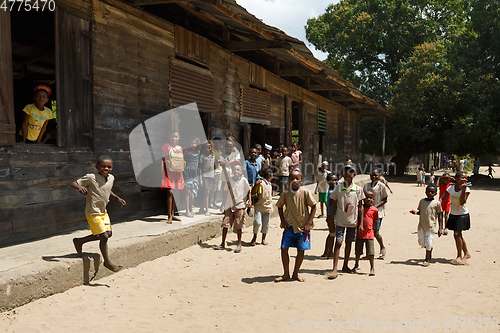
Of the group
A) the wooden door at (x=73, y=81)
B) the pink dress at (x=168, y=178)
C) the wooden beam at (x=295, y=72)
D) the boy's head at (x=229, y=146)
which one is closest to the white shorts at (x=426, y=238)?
the boy's head at (x=229, y=146)

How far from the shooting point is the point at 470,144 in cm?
2083

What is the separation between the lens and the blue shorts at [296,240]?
4598 mm

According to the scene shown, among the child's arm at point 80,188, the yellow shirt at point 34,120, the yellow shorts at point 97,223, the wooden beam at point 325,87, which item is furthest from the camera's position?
the wooden beam at point 325,87

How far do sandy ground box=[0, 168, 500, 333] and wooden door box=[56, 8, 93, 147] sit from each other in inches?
84.0

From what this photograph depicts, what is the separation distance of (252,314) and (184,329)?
0.68 m

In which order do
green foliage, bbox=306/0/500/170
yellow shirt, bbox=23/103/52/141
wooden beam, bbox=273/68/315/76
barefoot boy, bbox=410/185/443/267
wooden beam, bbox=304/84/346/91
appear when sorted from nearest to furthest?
yellow shirt, bbox=23/103/52/141, barefoot boy, bbox=410/185/443/267, wooden beam, bbox=273/68/315/76, wooden beam, bbox=304/84/346/91, green foliage, bbox=306/0/500/170

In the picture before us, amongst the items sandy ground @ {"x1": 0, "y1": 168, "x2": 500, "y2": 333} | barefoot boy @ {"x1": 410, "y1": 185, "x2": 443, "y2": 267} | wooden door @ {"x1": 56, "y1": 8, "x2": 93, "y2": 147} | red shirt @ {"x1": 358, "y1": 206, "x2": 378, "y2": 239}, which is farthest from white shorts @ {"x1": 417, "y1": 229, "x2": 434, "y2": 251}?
wooden door @ {"x1": 56, "y1": 8, "x2": 93, "y2": 147}

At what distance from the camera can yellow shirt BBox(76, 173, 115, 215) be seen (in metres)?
4.24

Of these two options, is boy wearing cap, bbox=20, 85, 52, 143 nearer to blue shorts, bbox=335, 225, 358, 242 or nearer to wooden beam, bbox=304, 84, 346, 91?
blue shorts, bbox=335, 225, 358, 242

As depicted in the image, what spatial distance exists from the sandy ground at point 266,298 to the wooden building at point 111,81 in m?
1.47

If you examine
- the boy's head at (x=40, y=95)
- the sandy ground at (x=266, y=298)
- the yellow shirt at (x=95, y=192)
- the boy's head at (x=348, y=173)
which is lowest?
the sandy ground at (x=266, y=298)

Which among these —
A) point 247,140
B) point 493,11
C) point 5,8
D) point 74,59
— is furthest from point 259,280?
point 493,11

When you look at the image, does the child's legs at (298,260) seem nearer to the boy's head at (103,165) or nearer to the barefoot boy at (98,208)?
the barefoot boy at (98,208)

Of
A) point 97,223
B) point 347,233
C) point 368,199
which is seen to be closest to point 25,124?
point 97,223
